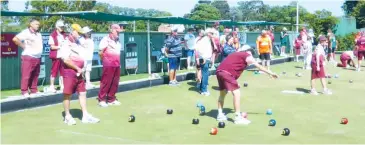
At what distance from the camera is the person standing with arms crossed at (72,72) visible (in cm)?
867

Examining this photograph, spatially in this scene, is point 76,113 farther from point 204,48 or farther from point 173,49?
point 173,49

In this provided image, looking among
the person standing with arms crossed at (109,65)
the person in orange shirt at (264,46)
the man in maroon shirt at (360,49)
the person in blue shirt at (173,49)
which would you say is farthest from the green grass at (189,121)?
the man in maroon shirt at (360,49)

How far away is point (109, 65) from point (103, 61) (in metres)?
0.19

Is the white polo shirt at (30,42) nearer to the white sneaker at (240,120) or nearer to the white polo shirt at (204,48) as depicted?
the white polo shirt at (204,48)

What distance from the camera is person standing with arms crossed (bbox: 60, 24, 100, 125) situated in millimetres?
8672

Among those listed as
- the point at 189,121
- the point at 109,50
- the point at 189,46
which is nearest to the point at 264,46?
the point at 189,46

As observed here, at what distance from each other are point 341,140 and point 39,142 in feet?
15.4

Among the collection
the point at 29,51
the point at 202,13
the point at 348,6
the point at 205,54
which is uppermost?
the point at 202,13

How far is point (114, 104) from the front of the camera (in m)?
11.2

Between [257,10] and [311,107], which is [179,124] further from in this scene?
[257,10]

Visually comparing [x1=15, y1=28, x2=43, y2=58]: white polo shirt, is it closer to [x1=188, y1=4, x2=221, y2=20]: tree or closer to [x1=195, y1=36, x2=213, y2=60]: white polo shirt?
[x1=195, y1=36, x2=213, y2=60]: white polo shirt

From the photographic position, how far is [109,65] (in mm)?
11031

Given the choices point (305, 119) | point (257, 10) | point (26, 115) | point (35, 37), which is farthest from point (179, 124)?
point (257, 10)

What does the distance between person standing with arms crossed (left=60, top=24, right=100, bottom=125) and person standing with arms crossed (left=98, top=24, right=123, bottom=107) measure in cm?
197
